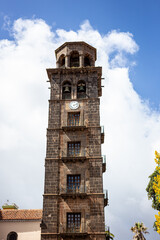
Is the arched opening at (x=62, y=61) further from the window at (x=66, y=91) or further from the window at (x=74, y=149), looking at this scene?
the window at (x=74, y=149)

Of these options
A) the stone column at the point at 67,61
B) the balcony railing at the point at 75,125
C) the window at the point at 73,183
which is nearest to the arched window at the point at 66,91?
the stone column at the point at 67,61

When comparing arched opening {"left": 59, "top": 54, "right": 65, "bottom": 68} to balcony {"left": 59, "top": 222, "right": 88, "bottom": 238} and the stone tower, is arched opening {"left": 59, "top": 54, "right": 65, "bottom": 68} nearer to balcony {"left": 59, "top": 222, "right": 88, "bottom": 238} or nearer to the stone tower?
the stone tower

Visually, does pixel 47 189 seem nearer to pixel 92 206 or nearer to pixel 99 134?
pixel 92 206

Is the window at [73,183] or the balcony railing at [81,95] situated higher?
the balcony railing at [81,95]

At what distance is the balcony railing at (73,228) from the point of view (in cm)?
2953

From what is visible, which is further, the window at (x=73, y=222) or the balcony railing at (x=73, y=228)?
the window at (x=73, y=222)

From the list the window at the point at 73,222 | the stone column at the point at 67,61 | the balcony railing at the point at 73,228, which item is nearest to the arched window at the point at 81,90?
the stone column at the point at 67,61

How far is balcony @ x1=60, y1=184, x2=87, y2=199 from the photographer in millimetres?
30794

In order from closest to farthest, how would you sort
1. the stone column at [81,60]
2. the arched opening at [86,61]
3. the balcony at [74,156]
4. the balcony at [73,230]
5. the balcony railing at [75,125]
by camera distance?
1. the balcony at [73,230]
2. the balcony at [74,156]
3. the balcony railing at [75,125]
4. the stone column at [81,60]
5. the arched opening at [86,61]

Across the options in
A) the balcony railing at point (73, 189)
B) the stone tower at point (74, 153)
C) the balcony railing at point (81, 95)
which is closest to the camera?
the stone tower at point (74, 153)

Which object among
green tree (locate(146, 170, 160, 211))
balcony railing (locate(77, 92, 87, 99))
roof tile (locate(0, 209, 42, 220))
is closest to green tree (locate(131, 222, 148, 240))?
green tree (locate(146, 170, 160, 211))

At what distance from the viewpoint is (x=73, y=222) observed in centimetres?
3031

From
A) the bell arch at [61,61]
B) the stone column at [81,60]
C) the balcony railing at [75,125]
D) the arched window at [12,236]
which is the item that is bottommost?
the arched window at [12,236]

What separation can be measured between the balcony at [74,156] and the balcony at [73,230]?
6.26 meters
